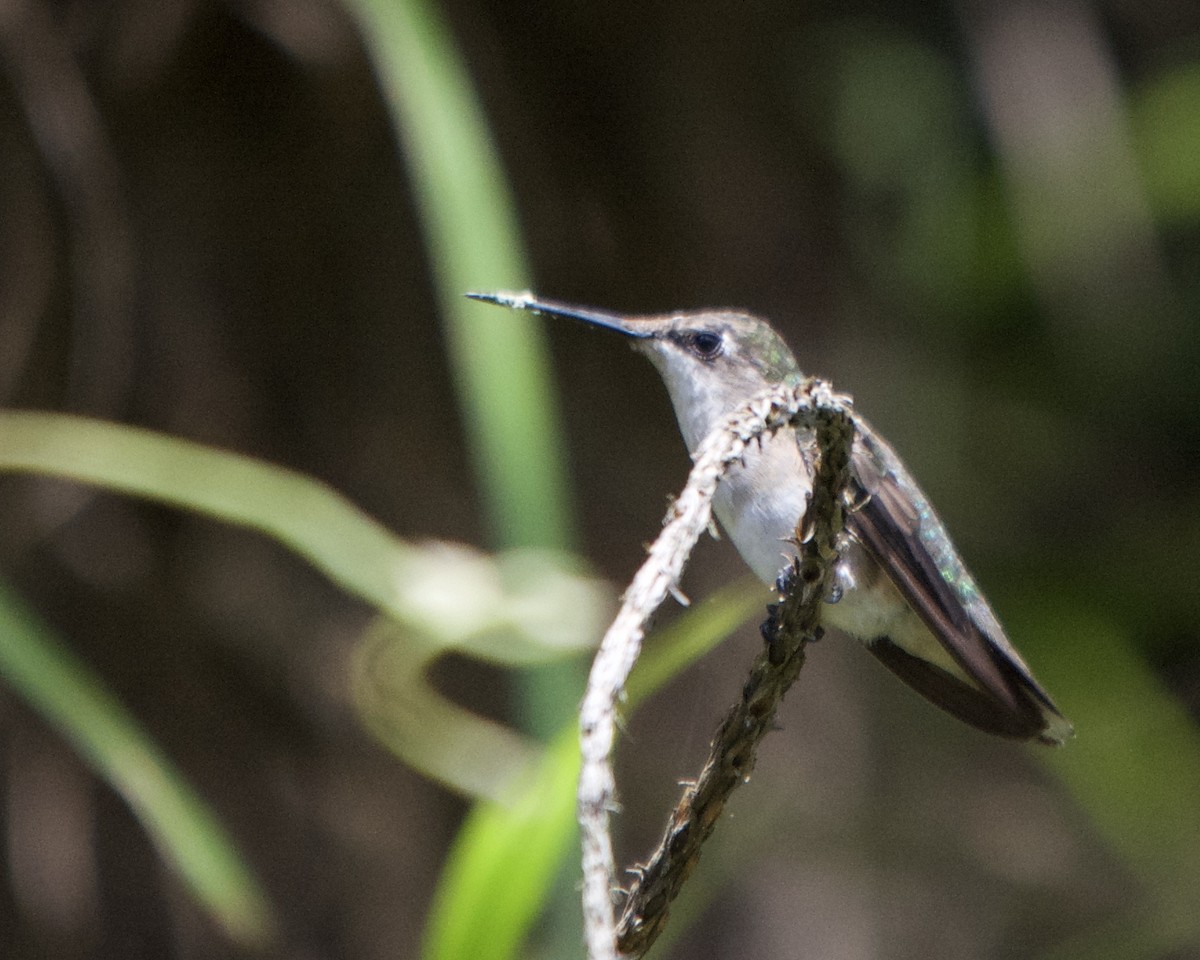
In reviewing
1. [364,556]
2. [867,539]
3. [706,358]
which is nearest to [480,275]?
[706,358]

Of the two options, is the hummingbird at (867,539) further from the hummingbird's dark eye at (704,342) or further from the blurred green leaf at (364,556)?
the blurred green leaf at (364,556)

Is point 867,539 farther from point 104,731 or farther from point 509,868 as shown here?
point 104,731

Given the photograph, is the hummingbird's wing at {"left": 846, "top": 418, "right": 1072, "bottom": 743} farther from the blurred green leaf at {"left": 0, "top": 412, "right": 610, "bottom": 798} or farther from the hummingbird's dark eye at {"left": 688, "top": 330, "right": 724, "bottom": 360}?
the blurred green leaf at {"left": 0, "top": 412, "right": 610, "bottom": 798}

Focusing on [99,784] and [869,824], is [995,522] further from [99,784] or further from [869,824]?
[99,784]

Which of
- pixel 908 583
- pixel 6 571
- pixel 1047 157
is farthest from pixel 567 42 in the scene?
pixel 908 583

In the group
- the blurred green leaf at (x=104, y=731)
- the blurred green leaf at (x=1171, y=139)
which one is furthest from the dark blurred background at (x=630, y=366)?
the blurred green leaf at (x=104, y=731)
